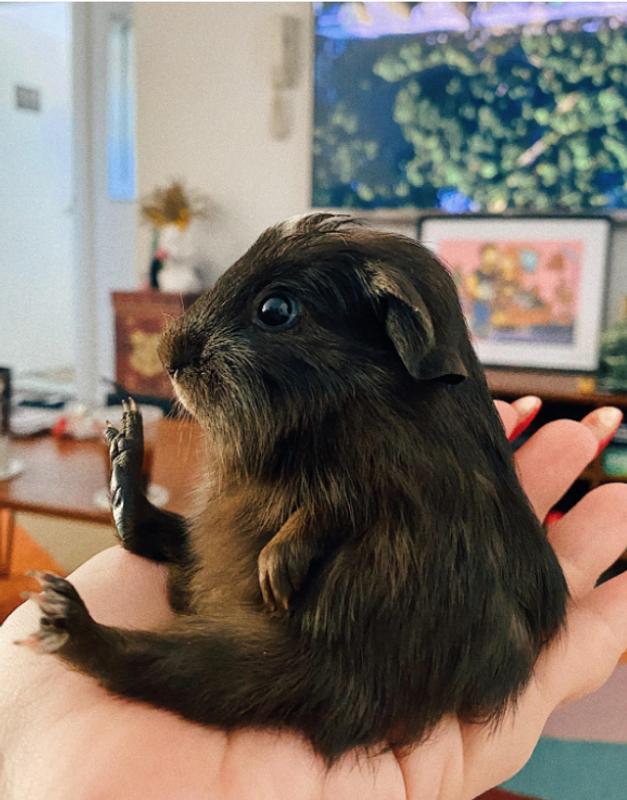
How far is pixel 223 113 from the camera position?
408 cm

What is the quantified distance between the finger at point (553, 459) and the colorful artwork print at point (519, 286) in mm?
1964

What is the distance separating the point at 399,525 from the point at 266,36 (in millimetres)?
3757

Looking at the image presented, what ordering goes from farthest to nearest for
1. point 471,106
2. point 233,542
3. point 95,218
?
1. point 95,218
2. point 471,106
3. point 233,542

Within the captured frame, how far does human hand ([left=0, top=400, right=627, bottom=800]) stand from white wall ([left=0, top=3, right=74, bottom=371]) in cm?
560

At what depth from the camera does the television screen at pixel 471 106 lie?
3.12m

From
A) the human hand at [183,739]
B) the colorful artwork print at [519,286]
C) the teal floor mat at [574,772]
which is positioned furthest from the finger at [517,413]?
the colorful artwork print at [519,286]

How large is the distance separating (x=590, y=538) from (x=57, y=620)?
0.85 meters

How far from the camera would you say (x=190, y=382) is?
2.52 ft

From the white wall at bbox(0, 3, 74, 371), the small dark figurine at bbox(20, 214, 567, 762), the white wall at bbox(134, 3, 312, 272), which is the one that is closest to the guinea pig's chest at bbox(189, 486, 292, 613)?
the small dark figurine at bbox(20, 214, 567, 762)

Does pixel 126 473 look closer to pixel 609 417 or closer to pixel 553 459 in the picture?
pixel 553 459

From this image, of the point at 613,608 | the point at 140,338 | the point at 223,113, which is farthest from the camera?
the point at 223,113

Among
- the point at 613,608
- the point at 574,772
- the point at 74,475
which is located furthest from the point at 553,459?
the point at 74,475

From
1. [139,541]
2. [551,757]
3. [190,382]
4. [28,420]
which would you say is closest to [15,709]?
[139,541]

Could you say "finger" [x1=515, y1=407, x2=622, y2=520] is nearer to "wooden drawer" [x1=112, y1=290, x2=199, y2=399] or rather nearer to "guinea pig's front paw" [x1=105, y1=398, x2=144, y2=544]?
"guinea pig's front paw" [x1=105, y1=398, x2=144, y2=544]
